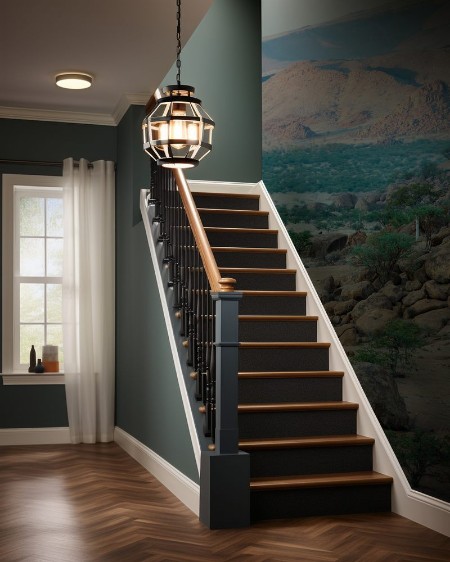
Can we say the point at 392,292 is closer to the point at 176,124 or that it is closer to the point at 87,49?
the point at 176,124

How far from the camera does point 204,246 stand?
480 cm

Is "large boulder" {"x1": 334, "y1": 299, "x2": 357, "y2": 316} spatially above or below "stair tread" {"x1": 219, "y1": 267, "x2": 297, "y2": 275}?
below

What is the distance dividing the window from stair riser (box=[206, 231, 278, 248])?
188 centimetres

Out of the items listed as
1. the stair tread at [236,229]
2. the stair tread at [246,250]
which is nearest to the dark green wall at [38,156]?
the stair tread at [236,229]

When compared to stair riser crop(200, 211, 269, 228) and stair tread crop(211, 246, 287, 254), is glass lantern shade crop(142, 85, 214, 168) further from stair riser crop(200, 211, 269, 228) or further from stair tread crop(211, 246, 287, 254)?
stair riser crop(200, 211, 269, 228)

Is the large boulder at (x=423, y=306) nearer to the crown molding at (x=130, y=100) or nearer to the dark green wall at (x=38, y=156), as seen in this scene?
the crown molding at (x=130, y=100)

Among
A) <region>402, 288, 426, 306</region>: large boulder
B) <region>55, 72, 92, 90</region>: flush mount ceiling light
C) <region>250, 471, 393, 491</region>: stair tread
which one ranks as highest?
<region>55, 72, 92, 90</region>: flush mount ceiling light

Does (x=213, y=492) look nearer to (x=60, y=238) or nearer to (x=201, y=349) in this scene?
(x=201, y=349)

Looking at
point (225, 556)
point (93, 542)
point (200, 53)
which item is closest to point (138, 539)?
point (93, 542)

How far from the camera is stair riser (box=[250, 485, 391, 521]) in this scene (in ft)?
14.8

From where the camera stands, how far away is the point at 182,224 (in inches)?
215

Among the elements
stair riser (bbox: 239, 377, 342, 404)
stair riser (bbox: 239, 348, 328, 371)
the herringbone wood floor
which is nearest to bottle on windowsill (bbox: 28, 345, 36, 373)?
the herringbone wood floor

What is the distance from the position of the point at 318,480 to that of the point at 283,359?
1.05 metres

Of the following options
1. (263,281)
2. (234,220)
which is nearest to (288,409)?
(263,281)
